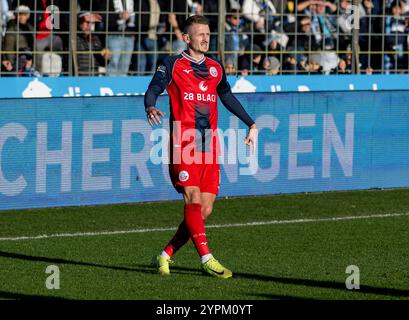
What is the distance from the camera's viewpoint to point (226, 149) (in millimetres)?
15812

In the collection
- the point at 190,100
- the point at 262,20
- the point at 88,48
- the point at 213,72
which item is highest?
the point at 262,20

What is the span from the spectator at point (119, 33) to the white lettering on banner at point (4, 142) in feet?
7.24

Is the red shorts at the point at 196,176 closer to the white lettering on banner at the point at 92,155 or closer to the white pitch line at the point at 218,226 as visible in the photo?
the white pitch line at the point at 218,226

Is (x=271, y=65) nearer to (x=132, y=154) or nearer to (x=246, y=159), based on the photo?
(x=246, y=159)

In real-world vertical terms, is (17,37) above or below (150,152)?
above

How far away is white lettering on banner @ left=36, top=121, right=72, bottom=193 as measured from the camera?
1457 centimetres

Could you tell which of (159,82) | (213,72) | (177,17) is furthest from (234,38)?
(159,82)

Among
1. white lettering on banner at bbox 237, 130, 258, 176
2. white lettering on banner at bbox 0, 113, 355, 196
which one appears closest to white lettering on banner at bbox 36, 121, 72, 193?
white lettering on banner at bbox 0, 113, 355, 196

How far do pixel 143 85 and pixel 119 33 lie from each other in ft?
3.84

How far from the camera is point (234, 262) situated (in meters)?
10.9

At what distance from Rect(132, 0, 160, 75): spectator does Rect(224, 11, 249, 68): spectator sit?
1035 millimetres

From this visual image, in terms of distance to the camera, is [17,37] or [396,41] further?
[396,41]

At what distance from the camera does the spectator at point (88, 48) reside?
15922mm
